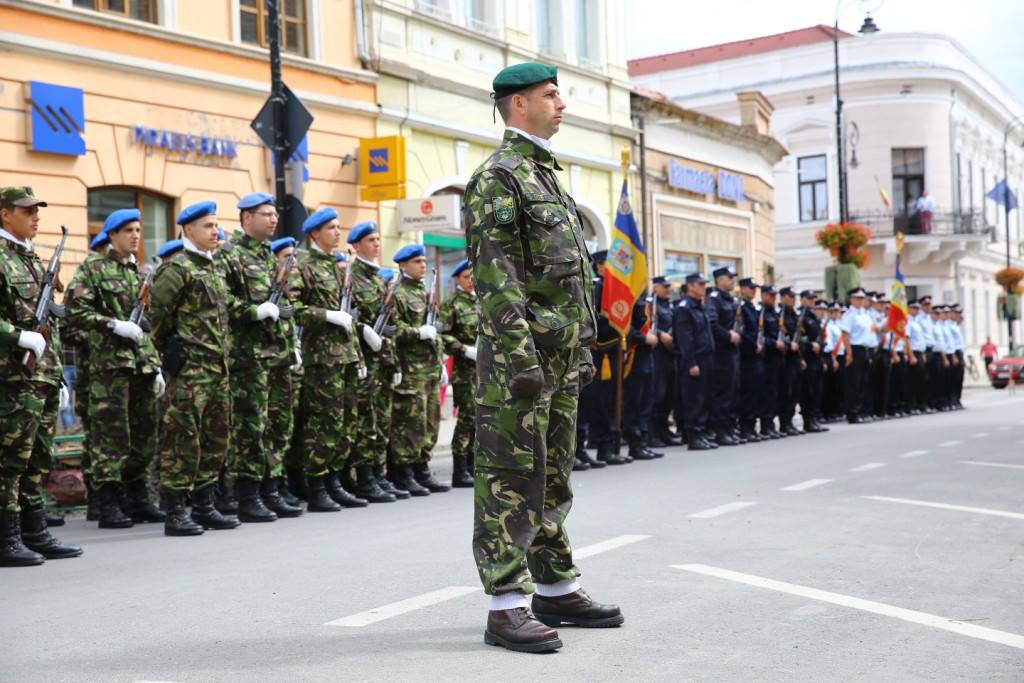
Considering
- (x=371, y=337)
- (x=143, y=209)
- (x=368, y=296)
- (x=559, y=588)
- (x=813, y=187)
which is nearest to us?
(x=559, y=588)

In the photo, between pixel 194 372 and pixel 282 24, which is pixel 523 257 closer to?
pixel 194 372

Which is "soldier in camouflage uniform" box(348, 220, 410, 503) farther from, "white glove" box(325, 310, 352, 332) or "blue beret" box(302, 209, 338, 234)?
"white glove" box(325, 310, 352, 332)

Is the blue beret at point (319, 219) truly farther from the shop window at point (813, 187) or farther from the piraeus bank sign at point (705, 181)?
the shop window at point (813, 187)

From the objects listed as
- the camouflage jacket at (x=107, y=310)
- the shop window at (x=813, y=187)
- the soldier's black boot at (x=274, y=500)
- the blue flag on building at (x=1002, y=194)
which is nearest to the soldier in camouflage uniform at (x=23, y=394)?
the camouflage jacket at (x=107, y=310)

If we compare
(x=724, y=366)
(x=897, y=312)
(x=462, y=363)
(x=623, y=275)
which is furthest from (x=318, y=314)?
(x=897, y=312)

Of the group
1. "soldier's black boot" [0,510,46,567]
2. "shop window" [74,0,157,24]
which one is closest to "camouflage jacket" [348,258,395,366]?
"soldier's black boot" [0,510,46,567]

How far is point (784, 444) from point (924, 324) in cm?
1015

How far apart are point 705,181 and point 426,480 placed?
20964 mm

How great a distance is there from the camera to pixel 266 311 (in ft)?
30.0

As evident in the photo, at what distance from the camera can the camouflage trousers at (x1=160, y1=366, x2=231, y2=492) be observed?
859cm

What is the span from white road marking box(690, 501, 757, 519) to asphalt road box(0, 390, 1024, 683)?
0.06 m

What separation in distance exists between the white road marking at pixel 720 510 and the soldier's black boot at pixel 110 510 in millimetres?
3739

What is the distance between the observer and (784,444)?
1595 cm

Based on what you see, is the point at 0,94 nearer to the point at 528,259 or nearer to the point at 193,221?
the point at 193,221
